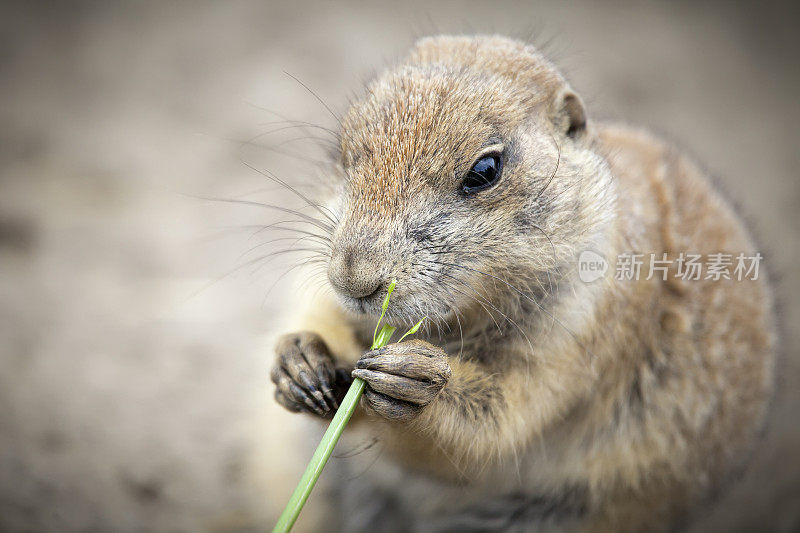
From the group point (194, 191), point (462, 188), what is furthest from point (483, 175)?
point (194, 191)

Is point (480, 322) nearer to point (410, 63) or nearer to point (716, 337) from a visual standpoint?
point (410, 63)

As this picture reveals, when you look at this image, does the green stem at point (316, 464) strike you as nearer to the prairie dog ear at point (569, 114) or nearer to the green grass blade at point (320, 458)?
the green grass blade at point (320, 458)

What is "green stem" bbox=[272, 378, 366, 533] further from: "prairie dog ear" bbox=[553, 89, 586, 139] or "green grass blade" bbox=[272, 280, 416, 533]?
"prairie dog ear" bbox=[553, 89, 586, 139]

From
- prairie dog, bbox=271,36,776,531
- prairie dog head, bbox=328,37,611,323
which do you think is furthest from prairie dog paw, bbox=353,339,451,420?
prairie dog head, bbox=328,37,611,323

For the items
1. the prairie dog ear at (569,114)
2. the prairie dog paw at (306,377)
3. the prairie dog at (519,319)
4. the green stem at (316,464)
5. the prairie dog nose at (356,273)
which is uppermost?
the prairie dog ear at (569,114)

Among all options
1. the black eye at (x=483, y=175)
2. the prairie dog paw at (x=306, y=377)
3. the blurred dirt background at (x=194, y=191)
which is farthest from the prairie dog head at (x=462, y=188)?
the blurred dirt background at (x=194, y=191)

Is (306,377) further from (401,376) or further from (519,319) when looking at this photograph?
(519,319)

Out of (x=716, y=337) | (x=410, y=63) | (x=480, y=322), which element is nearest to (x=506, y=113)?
(x=410, y=63)
